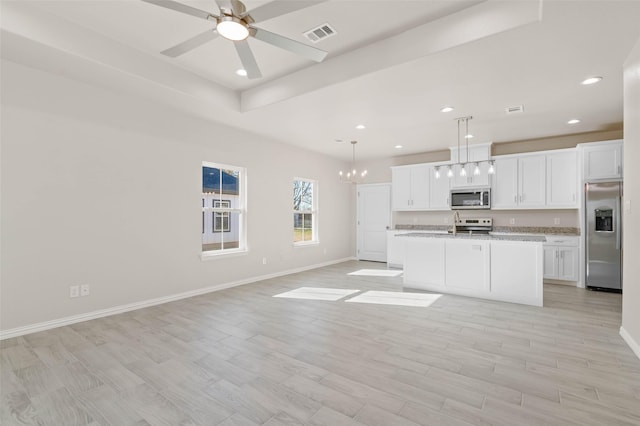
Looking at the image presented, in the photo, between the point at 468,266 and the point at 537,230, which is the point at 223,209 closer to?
the point at 468,266

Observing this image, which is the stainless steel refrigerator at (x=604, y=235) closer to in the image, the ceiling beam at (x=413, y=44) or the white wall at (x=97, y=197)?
the ceiling beam at (x=413, y=44)

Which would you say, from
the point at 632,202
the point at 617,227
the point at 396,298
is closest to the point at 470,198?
the point at 617,227

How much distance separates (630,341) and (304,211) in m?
5.45

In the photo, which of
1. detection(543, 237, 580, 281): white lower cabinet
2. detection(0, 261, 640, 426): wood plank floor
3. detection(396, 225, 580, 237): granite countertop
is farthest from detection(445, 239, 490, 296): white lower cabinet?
detection(396, 225, 580, 237): granite countertop

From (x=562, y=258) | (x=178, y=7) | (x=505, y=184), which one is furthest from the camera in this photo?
(x=505, y=184)

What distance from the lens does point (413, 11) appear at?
8.75 ft

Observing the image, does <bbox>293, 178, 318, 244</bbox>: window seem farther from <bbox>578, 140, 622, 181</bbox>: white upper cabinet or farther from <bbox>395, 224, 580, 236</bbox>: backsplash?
<bbox>578, 140, 622, 181</bbox>: white upper cabinet

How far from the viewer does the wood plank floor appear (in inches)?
74.0

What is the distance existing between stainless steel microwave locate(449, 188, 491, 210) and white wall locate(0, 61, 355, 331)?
445cm

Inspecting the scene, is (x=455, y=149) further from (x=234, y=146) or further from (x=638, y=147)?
(x=234, y=146)

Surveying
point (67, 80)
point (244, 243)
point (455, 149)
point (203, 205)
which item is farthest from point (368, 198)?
point (67, 80)

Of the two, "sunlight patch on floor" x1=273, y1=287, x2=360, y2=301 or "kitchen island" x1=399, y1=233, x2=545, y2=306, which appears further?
"sunlight patch on floor" x1=273, y1=287, x2=360, y2=301

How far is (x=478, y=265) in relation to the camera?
4.44 meters

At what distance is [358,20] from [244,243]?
13.0 ft
